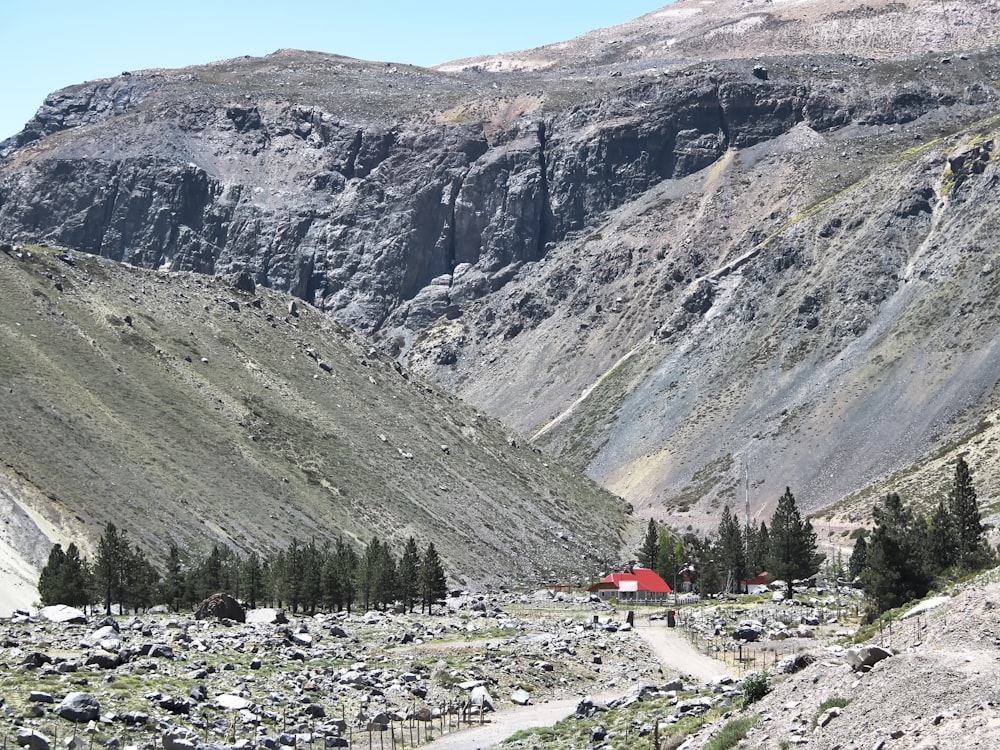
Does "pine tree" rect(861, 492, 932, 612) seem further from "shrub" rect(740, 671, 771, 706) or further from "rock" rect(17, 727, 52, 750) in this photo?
"rock" rect(17, 727, 52, 750)

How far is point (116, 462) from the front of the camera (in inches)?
4483

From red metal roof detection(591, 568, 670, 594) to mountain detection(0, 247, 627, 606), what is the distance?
1710 centimetres

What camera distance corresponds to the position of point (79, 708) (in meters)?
36.5

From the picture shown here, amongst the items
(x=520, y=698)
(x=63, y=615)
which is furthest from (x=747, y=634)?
(x=63, y=615)

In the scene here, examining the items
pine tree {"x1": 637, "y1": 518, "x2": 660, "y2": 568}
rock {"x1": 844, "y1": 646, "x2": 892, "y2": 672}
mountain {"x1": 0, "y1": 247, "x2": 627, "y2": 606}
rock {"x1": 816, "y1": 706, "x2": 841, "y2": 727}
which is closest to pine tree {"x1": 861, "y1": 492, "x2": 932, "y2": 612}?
rock {"x1": 844, "y1": 646, "x2": 892, "y2": 672}

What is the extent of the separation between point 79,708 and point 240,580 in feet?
169

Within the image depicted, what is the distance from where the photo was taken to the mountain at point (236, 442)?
110 metres

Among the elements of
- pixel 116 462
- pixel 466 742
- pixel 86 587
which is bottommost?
pixel 466 742

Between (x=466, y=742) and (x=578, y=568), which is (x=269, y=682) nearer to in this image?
(x=466, y=742)

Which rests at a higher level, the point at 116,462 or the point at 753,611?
the point at 116,462

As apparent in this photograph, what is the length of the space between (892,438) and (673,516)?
97.7 ft

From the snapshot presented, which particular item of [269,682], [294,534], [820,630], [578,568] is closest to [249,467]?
[294,534]

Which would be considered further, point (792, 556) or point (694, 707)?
point (792, 556)

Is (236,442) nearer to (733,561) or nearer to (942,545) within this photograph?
(733,561)
